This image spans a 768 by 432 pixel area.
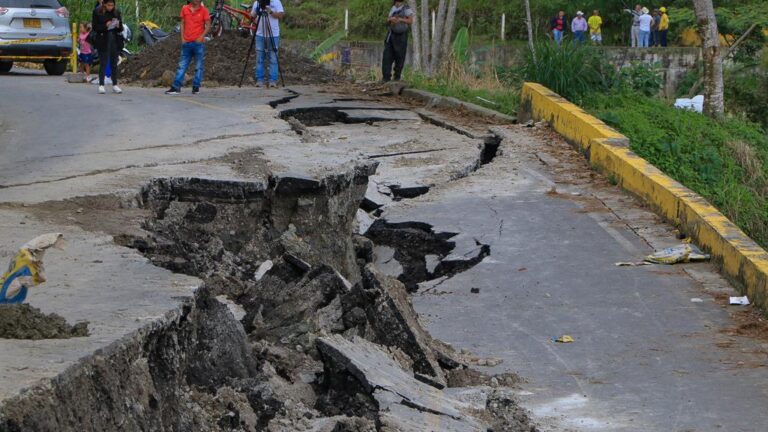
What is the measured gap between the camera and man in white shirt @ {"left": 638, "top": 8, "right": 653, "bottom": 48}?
37688mm

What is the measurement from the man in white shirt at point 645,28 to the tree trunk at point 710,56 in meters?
21.3

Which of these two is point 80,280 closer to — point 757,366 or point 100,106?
point 757,366

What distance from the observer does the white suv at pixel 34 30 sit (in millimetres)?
22688

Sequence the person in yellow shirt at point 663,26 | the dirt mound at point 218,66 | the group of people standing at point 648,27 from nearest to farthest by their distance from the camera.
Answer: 1. the dirt mound at point 218,66
2. the person in yellow shirt at point 663,26
3. the group of people standing at point 648,27

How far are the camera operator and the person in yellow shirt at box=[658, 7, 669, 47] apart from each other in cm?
2075

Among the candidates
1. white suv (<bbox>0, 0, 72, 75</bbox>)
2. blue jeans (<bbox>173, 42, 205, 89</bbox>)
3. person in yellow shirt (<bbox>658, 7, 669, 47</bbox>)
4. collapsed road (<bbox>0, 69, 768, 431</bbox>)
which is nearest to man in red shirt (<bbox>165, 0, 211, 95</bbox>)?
blue jeans (<bbox>173, 42, 205, 89</bbox>)

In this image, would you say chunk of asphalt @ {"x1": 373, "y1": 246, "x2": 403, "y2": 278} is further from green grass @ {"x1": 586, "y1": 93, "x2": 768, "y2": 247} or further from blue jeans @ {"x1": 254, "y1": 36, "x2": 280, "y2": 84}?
blue jeans @ {"x1": 254, "y1": 36, "x2": 280, "y2": 84}

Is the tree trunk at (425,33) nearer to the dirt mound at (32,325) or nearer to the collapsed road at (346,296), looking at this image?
the collapsed road at (346,296)

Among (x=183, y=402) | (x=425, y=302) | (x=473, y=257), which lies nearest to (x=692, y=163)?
(x=473, y=257)

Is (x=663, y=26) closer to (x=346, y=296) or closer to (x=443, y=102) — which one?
(x=443, y=102)

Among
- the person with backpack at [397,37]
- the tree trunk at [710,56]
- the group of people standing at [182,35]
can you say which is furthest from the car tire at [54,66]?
the tree trunk at [710,56]

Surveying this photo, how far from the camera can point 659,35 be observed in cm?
3897

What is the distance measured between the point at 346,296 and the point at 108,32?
12.7 metres

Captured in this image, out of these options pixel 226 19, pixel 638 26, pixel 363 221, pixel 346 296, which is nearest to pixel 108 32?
pixel 226 19
